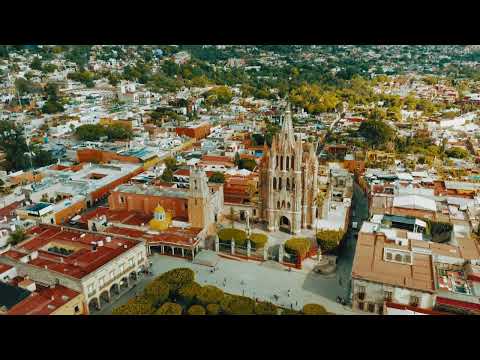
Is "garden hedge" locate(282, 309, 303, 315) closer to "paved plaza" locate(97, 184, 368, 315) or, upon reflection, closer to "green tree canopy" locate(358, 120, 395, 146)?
"paved plaza" locate(97, 184, 368, 315)

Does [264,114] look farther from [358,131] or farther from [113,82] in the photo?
[113,82]

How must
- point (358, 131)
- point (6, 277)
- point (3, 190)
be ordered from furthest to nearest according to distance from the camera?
point (358, 131) → point (3, 190) → point (6, 277)

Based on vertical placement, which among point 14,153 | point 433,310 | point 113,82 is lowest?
point 433,310

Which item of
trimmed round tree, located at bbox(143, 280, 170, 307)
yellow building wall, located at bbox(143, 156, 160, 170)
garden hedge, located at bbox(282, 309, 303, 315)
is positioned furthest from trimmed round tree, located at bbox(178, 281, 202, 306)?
yellow building wall, located at bbox(143, 156, 160, 170)

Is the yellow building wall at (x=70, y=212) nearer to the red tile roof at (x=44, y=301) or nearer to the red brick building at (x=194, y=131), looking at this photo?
the red tile roof at (x=44, y=301)

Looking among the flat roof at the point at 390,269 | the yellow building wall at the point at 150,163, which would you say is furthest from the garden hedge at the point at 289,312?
the yellow building wall at the point at 150,163

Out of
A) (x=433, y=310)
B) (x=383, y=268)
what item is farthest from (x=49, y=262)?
(x=433, y=310)

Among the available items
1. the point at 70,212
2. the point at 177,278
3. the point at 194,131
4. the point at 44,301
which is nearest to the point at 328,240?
the point at 177,278

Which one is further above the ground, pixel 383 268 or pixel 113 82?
pixel 113 82
